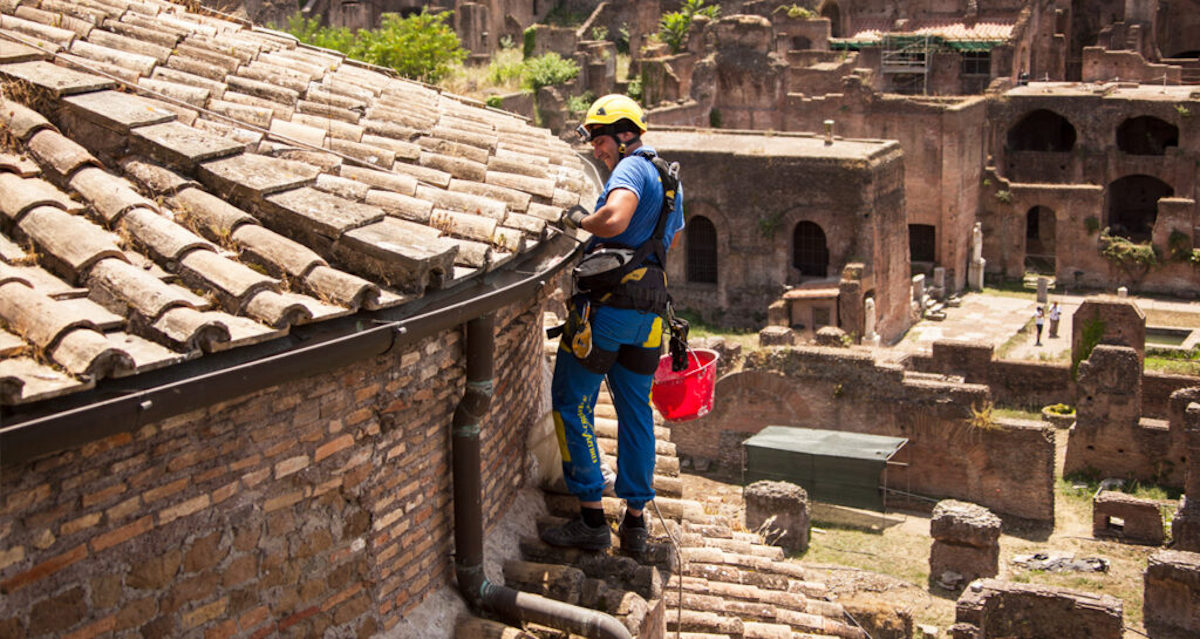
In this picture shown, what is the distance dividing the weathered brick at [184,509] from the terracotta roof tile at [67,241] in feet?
2.58

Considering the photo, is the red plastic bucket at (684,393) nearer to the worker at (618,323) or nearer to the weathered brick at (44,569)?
the worker at (618,323)

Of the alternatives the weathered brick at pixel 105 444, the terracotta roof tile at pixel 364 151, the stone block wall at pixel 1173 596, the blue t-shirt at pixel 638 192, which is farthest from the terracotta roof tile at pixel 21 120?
the stone block wall at pixel 1173 596

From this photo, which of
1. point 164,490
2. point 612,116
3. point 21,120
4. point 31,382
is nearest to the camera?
point 31,382

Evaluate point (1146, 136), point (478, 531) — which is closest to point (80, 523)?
point (478, 531)

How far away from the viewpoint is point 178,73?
21.6 ft

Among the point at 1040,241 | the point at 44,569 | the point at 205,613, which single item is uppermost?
the point at 44,569

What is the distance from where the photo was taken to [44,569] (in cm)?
405

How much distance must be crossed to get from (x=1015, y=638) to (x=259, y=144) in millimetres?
11712

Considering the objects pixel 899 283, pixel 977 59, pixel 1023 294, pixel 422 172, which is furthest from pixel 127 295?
pixel 977 59

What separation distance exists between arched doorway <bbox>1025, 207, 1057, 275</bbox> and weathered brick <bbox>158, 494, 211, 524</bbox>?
32.9 meters

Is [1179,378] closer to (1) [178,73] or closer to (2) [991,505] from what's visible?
(2) [991,505]

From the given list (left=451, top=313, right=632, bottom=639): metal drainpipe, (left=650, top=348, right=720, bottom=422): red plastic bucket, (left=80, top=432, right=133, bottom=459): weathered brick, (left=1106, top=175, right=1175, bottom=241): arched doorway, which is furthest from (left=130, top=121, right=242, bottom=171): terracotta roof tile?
(left=1106, top=175, right=1175, bottom=241): arched doorway

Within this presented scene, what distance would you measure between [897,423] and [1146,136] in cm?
2075

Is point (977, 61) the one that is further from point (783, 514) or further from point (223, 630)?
point (223, 630)
